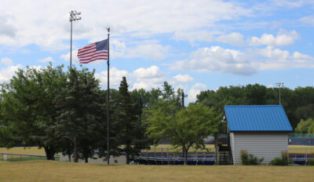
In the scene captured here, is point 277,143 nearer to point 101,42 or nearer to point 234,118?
point 234,118

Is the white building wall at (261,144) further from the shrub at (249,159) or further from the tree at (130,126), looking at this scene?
the tree at (130,126)

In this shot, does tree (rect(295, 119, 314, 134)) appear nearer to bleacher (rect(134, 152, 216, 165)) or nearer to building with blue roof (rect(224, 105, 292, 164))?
bleacher (rect(134, 152, 216, 165))

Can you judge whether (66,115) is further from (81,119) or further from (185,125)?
(185,125)

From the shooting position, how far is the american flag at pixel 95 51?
112 feet

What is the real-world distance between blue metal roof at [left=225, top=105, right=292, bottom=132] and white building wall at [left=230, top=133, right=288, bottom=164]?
49cm

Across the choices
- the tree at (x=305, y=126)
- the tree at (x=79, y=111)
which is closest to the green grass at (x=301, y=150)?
the tree at (x=79, y=111)

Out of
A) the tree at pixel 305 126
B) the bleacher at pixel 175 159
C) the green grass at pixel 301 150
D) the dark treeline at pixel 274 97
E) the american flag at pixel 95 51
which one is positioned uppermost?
the dark treeline at pixel 274 97

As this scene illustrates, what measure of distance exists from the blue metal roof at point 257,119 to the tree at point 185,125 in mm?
2017

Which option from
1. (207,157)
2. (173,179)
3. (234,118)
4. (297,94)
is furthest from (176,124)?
(297,94)

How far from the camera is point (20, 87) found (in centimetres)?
4391

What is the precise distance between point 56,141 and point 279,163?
698 inches

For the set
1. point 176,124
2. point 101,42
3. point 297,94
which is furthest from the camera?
point 297,94

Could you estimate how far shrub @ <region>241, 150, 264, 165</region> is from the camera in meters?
38.8

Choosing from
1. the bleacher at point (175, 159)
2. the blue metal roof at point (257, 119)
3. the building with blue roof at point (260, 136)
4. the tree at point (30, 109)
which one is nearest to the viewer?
the building with blue roof at point (260, 136)
